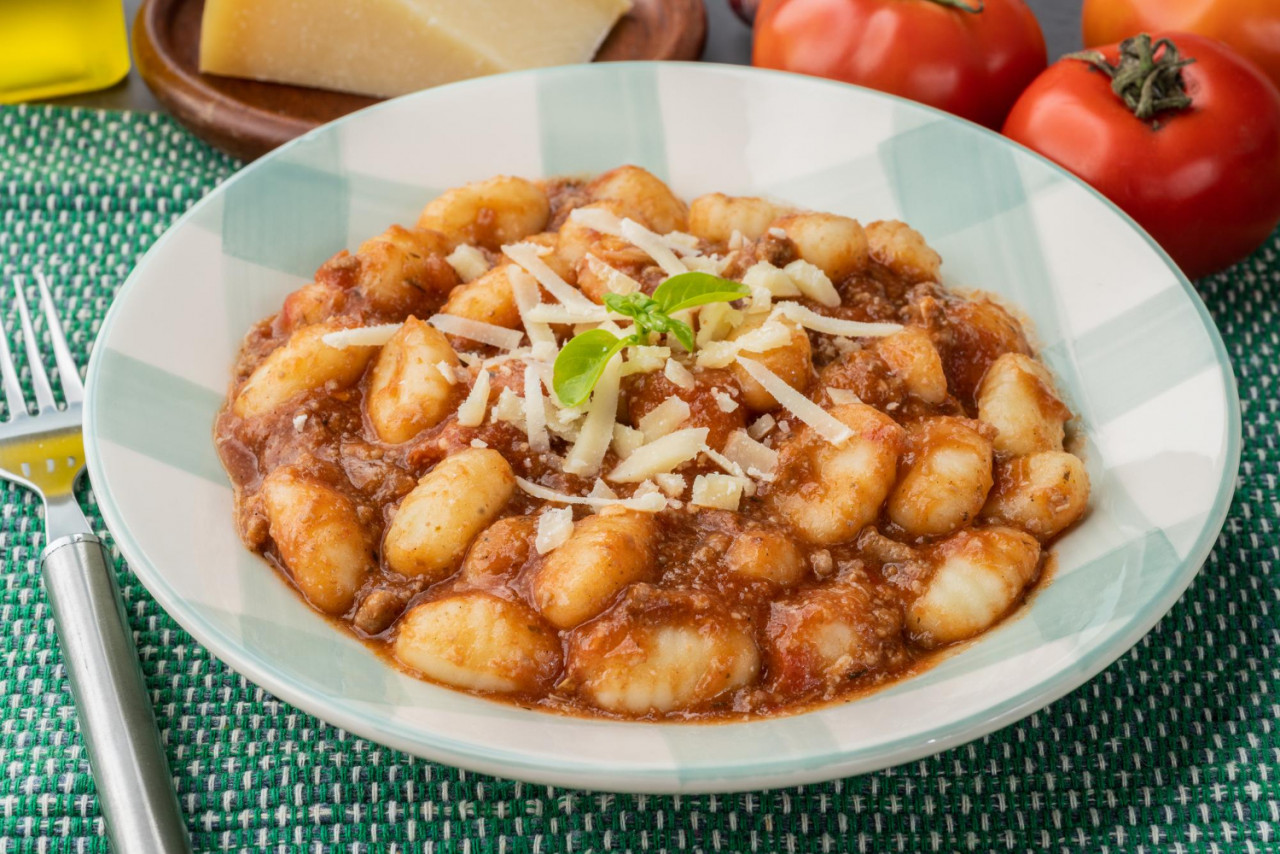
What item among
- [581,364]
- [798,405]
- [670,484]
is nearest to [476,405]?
[581,364]

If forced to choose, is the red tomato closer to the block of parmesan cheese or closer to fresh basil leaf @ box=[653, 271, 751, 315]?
fresh basil leaf @ box=[653, 271, 751, 315]

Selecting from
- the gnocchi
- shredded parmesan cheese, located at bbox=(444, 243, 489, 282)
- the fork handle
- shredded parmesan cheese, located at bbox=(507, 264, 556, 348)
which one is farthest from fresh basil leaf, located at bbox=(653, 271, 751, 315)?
the fork handle

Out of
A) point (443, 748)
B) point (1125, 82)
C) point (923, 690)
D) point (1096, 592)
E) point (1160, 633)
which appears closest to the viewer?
point (443, 748)

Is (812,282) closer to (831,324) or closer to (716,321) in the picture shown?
(831,324)

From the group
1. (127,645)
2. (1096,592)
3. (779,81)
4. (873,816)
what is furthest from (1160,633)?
(127,645)

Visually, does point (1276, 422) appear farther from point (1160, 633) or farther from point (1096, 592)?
point (1096, 592)

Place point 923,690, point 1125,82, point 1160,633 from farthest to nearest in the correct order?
point 1125,82, point 1160,633, point 923,690

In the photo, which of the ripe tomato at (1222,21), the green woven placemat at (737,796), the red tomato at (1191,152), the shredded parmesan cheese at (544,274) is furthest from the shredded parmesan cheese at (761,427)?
the ripe tomato at (1222,21)
